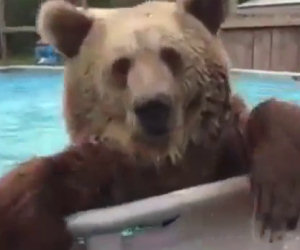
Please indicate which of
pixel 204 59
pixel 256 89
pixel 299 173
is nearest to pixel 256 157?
pixel 299 173

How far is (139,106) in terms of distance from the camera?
90 cm

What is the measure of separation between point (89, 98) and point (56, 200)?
0.69 feet

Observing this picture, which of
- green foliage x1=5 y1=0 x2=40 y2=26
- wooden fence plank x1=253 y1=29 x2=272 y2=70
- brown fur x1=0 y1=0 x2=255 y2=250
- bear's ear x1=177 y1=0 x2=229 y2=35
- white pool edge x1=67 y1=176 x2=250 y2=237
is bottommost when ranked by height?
green foliage x1=5 y1=0 x2=40 y2=26

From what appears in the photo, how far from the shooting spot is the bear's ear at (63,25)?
1.01 meters

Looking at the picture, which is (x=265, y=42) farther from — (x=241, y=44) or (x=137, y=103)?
(x=137, y=103)

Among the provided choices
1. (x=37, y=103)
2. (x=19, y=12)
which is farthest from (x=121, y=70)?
(x=19, y=12)

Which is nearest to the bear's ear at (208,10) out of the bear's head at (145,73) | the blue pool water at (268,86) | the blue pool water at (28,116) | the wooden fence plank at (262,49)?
the bear's head at (145,73)

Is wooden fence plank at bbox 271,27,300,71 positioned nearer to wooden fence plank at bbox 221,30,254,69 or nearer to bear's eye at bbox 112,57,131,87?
wooden fence plank at bbox 221,30,254,69

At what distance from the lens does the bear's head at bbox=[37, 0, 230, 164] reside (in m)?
0.94

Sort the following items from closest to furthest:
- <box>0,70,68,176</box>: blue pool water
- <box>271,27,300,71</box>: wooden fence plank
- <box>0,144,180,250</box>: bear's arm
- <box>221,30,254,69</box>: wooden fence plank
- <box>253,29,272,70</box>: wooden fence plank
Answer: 1. <box>0,144,180,250</box>: bear's arm
2. <box>0,70,68,176</box>: blue pool water
3. <box>271,27,300,71</box>: wooden fence plank
4. <box>253,29,272,70</box>: wooden fence plank
5. <box>221,30,254,69</box>: wooden fence plank

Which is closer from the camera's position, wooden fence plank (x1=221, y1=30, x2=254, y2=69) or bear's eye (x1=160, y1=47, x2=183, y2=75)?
bear's eye (x1=160, y1=47, x2=183, y2=75)

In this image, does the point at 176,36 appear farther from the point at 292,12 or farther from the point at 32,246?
the point at 292,12

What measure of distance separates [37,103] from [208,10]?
3500mm

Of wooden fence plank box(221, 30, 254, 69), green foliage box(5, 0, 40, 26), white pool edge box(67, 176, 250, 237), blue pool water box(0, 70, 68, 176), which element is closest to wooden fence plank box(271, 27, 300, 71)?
wooden fence plank box(221, 30, 254, 69)
